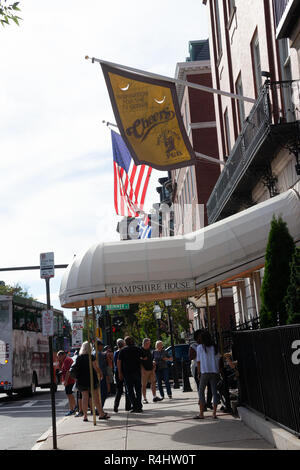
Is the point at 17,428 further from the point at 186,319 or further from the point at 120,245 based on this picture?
the point at 186,319

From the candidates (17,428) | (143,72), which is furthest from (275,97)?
(17,428)

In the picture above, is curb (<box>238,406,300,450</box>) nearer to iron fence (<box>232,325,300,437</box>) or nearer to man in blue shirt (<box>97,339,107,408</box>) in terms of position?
iron fence (<box>232,325,300,437</box>)

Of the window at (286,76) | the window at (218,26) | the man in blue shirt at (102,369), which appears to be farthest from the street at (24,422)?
the window at (218,26)

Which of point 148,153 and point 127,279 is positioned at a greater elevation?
point 148,153

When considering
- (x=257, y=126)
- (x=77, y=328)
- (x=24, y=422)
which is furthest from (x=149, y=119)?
(x=77, y=328)

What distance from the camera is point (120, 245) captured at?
14.2m

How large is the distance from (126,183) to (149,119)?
622cm

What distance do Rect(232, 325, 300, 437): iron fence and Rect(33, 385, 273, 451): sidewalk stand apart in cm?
57

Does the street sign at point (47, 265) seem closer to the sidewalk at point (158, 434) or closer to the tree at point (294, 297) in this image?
the sidewalk at point (158, 434)

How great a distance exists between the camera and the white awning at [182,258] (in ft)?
44.5

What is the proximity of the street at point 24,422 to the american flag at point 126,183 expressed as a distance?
22.2ft
